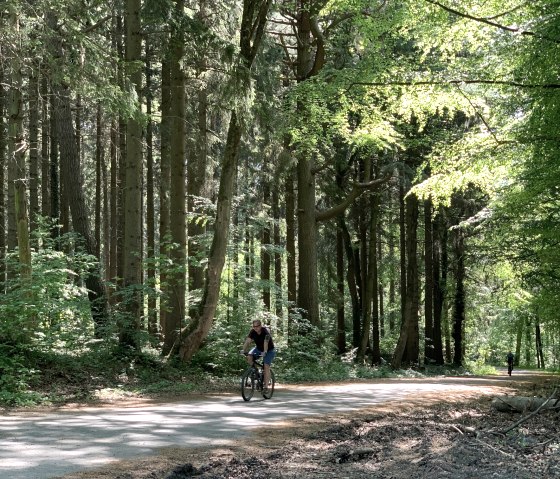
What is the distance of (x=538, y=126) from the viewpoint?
1131 centimetres

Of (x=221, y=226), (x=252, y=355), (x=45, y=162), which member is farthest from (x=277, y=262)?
(x=252, y=355)

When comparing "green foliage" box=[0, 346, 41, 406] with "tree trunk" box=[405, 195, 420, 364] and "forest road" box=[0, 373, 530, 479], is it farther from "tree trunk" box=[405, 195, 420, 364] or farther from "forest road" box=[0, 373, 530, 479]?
"tree trunk" box=[405, 195, 420, 364]

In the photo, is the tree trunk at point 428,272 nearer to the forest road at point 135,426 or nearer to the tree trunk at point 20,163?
the forest road at point 135,426

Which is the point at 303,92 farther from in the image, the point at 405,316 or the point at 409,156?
the point at 405,316

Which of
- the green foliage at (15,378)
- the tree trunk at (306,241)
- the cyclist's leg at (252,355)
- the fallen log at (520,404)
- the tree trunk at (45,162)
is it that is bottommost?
the fallen log at (520,404)

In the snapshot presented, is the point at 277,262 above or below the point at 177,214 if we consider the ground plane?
below

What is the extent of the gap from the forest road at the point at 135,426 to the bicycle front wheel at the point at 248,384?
195 mm

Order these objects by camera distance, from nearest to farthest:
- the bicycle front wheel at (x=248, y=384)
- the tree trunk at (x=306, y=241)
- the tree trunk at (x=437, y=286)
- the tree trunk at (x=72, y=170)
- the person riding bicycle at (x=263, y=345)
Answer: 1. the bicycle front wheel at (x=248, y=384)
2. the person riding bicycle at (x=263, y=345)
3. the tree trunk at (x=72, y=170)
4. the tree trunk at (x=306, y=241)
5. the tree trunk at (x=437, y=286)

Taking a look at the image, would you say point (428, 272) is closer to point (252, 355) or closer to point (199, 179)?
point (199, 179)

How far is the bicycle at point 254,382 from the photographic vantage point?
12062 millimetres

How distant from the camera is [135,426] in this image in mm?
8531

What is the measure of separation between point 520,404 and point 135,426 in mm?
6787

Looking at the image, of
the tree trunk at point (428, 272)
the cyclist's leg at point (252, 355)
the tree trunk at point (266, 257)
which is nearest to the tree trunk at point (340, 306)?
the tree trunk at point (266, 257)

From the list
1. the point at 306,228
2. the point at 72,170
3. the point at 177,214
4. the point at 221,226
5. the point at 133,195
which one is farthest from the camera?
the point at 306,228
